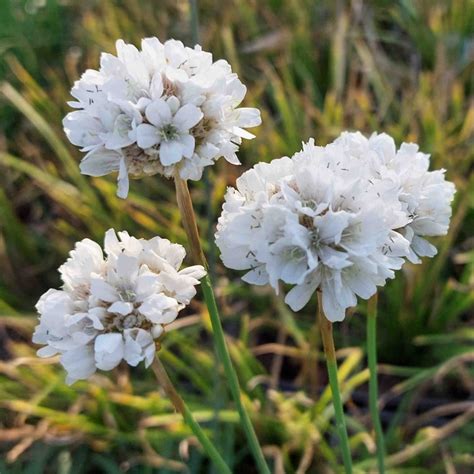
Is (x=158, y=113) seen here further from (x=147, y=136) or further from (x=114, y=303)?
(x=114, y=303)

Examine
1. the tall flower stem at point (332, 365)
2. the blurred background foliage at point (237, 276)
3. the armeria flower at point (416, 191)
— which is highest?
the armeria flower at point (416, 191)

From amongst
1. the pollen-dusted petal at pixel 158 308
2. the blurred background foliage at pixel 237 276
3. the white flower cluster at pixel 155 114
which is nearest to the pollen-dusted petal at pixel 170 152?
Result: the white flower cluster at pixel 155 114

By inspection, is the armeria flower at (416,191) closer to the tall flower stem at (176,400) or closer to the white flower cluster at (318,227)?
the white flower cluster at (318,227)

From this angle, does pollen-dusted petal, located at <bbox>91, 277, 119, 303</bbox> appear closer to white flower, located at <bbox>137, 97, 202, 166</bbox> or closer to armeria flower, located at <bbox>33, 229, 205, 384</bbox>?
armeria flower, located at <bbox>33, 229, 205, 384</bbox>

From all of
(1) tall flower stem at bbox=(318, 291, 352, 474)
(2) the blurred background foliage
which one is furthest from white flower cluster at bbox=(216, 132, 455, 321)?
(2) the blurred background foliage

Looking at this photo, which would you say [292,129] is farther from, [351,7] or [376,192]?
[376,192]

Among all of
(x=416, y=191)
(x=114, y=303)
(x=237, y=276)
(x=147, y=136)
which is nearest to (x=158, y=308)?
Answer: (x=114, y=303)

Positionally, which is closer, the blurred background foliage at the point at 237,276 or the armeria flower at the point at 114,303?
the armeria flower at the point at 114,303
